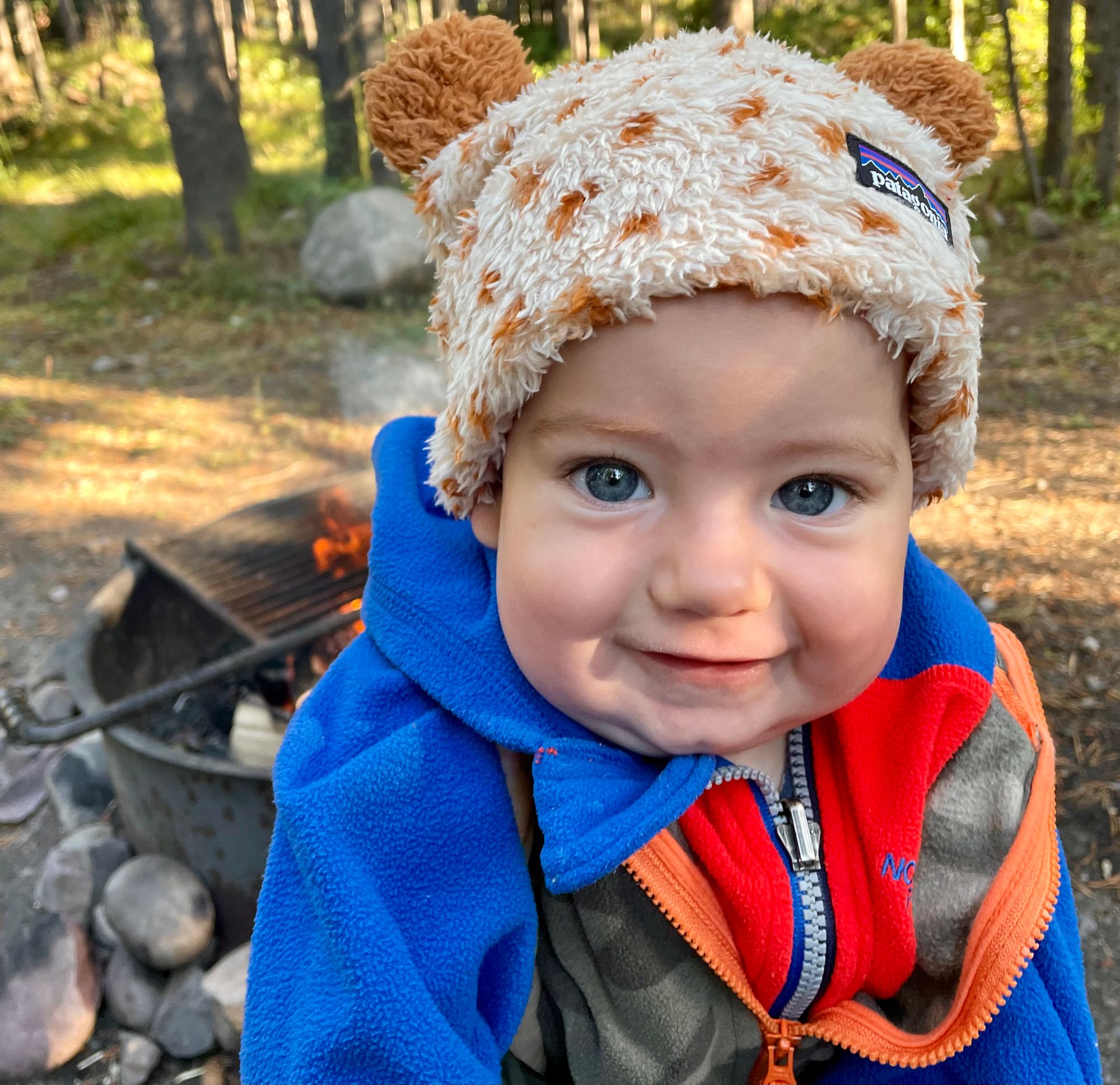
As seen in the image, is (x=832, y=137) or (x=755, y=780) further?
(x=755, y=780)

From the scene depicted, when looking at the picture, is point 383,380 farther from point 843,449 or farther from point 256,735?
point 843,449

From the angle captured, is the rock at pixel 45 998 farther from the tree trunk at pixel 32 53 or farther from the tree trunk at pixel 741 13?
the tree trunk at pixel 32 53

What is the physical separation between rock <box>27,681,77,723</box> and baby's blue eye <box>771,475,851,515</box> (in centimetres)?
301

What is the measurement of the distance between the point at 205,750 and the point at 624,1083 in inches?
72.0

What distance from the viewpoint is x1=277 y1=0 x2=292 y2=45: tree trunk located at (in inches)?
1167

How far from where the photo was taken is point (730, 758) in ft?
4.21

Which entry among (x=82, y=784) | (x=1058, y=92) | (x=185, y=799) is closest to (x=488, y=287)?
(x=185, y=799)

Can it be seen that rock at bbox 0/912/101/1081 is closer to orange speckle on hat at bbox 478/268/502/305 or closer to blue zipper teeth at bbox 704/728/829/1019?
blue zipper teeth at bbox 704/728/829/1019

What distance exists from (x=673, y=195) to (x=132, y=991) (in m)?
2.40

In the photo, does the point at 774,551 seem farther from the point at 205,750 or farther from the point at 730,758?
the point at 205,750

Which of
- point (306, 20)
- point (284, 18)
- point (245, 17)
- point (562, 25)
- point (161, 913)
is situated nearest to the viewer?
point (161, 913)

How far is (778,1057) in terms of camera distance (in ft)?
4.42

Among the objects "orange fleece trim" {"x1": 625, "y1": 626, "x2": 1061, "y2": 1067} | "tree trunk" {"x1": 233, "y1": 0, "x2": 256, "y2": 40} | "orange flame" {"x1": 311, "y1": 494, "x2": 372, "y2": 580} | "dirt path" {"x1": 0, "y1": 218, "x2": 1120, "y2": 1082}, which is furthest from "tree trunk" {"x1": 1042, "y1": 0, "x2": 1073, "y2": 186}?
"tree trunk" {"x1": 233, "y1": 0, "x2": 256, "y2": 40}

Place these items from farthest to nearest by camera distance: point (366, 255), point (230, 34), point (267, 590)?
point (230, 34)
point (366, 255)
point (267, 590)
